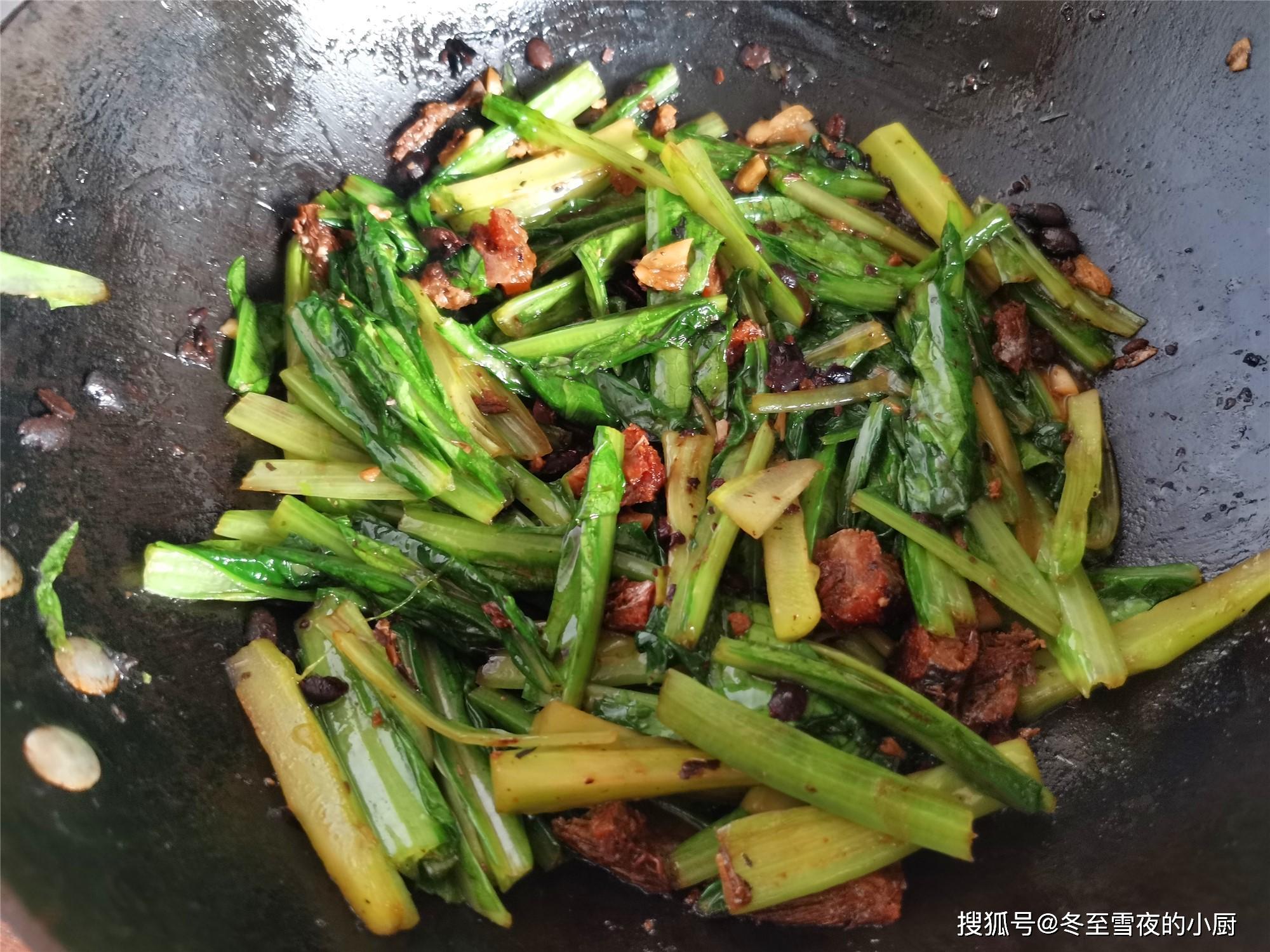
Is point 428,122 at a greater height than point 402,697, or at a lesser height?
greater

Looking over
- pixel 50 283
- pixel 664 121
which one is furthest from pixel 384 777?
pixel 664 121

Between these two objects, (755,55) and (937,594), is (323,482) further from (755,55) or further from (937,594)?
(755,55)

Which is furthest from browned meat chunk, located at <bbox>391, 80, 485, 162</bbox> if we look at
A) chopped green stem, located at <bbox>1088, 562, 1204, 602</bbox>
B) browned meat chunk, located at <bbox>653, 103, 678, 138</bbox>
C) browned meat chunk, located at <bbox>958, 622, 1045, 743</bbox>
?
chopped green stem, located at <bbox>1088, 562, 1204, 602</bbox>

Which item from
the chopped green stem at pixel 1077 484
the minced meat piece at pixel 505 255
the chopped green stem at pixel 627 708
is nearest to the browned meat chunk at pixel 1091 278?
the chopped green stem at pixel 1077 484

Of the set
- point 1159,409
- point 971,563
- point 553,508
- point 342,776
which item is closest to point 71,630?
point 342,776

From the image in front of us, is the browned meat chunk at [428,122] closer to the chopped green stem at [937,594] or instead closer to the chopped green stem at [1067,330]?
the chopped green stem at [1067,330]

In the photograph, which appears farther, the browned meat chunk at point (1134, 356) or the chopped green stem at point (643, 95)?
the chopped green stem at point (643, 95)

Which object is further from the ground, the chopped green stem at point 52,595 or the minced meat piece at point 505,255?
the minced meat piece at point 505,255
